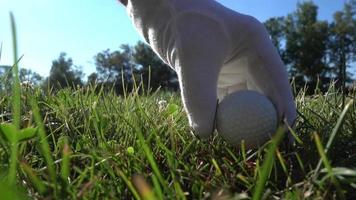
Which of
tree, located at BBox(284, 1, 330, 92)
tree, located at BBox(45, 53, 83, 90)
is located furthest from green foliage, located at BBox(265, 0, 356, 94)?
tree, located at BBox(45, 53, 83, 90)

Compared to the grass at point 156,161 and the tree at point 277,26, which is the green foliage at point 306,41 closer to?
the tree at point 277,26

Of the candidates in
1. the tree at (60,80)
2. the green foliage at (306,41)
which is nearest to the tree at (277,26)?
the green foliage at (306,41)

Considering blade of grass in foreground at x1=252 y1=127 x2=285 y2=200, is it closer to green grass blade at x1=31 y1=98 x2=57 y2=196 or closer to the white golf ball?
green grass blade at x1=31 y1=98 x2=57 y2=196

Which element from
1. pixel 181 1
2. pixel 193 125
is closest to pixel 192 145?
pixel 193 125

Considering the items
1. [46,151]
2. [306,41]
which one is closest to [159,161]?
[46,151]

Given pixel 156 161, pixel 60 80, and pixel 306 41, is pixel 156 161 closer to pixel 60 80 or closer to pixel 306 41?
pixel 60 80

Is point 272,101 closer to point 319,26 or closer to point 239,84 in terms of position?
point 239,84
